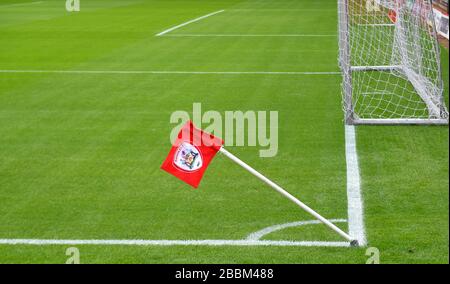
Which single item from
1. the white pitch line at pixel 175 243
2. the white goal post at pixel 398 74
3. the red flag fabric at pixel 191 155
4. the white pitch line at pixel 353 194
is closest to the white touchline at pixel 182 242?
the white pitch line at pixel 175 243

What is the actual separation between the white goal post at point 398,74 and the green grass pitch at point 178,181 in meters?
0.38

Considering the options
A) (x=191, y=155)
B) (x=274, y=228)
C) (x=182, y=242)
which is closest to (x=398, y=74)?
(x=274, y=228)

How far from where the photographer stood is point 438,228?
7566 mm

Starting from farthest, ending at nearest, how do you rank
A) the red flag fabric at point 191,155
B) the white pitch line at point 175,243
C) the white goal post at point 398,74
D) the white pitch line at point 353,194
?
the white goal post at point 398,74
the white pitch line at point 353,194
the white pitch line at point 175,243
the red flag fabric at point 191,155

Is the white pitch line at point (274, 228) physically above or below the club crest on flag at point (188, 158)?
below

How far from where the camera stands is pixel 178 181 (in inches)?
367

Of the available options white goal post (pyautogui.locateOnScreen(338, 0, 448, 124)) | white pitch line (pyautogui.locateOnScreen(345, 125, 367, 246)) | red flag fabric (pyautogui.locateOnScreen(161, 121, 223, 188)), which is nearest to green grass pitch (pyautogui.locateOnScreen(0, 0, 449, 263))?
white pitch line (pyautogui.locateOnScreen(345, 125, 367, 246))

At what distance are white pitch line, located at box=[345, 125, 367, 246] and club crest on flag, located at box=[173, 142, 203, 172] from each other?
5.05ft

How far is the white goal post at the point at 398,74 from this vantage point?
12.3m

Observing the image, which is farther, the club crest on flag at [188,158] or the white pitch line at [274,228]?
the white pitch line at [274,228]

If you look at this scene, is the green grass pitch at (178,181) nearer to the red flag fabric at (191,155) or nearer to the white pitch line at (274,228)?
the white pitch line at (274,228)

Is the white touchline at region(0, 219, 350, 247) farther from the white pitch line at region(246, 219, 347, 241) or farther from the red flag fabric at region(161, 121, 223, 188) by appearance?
the red flag fabric at region(161, 121, 223, 188)
